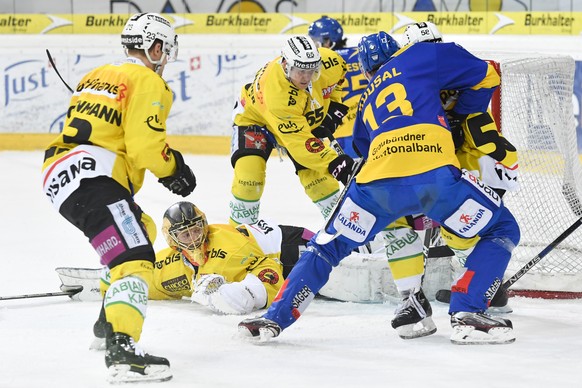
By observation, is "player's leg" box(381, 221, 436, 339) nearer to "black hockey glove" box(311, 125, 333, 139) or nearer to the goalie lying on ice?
the goalie lying on ice

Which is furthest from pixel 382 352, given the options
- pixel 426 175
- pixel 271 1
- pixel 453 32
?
pixel 271 1

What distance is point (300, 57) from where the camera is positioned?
518 cm

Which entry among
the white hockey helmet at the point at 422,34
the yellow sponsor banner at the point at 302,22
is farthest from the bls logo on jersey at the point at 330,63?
the yellow sponsor banner at the point at 302,22

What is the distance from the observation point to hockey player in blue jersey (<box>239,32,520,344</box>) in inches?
150

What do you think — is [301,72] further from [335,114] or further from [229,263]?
[229,263]

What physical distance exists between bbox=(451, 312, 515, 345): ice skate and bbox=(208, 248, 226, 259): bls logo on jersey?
1.15 metres

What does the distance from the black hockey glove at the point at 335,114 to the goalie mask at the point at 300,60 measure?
2.55 feet

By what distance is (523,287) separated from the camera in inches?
197

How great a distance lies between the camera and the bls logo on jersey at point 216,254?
4.69 metres

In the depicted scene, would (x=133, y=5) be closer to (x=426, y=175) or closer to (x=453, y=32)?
(x=453, y=32)

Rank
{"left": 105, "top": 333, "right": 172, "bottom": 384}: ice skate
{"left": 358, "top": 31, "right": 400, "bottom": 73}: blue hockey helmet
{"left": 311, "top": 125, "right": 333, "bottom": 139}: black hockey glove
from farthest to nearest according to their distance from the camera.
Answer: {"left": 311, "top": 125, "right": 333, "bottom": 139}: black hockey glove, {"left": 358, "top": 31, "right": 400, "bottom": 73}: blue hockey helmet, {"left": 105, "top": 333, "right": 172, "bottom": 384}: ice skate

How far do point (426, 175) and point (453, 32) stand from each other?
6.87m

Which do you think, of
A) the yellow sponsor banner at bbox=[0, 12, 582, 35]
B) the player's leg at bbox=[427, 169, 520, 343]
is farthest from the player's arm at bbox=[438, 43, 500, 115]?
the yellow sponsor banner at bbox=[0, 12, 582, 35]

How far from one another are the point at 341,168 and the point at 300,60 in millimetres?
596
